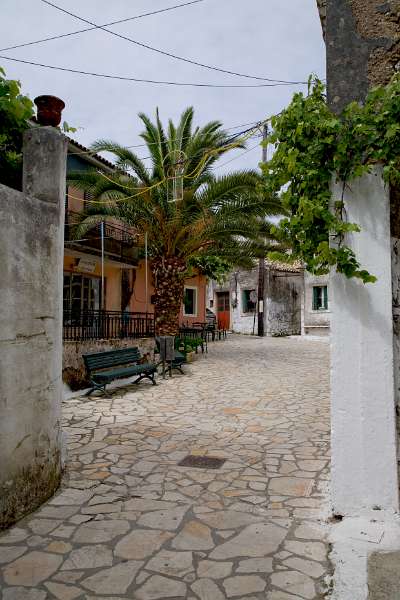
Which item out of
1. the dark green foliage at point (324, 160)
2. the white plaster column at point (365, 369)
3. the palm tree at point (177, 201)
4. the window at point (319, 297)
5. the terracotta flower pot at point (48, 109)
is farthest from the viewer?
the window at point (319, 297)

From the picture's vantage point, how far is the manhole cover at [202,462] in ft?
14.8

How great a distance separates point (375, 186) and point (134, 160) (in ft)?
33.4

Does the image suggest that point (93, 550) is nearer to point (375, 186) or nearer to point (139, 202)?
point (375, 186)

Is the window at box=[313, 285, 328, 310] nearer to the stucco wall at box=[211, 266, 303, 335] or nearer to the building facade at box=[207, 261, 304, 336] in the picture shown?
the building facade at box=[207, 261, 304, 336]

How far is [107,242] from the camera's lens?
49.9 ft

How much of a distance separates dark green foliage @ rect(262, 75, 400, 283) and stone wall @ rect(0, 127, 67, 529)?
74.1 inches

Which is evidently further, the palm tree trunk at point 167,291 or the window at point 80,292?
the window at point 80,292

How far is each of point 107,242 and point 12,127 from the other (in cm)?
1151

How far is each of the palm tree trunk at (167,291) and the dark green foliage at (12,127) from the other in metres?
9.28

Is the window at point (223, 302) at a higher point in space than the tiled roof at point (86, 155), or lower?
lower

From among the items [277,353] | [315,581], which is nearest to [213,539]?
[315,581]

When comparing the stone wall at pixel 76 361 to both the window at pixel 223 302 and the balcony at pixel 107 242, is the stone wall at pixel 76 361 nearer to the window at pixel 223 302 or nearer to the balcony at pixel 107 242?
the balcony at pixel 107 242

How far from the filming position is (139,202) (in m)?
12.5

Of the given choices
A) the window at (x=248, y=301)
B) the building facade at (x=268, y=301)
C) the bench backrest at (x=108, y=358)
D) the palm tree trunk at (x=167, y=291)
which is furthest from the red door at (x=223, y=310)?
the bench backrest at (x=108, y=358)
